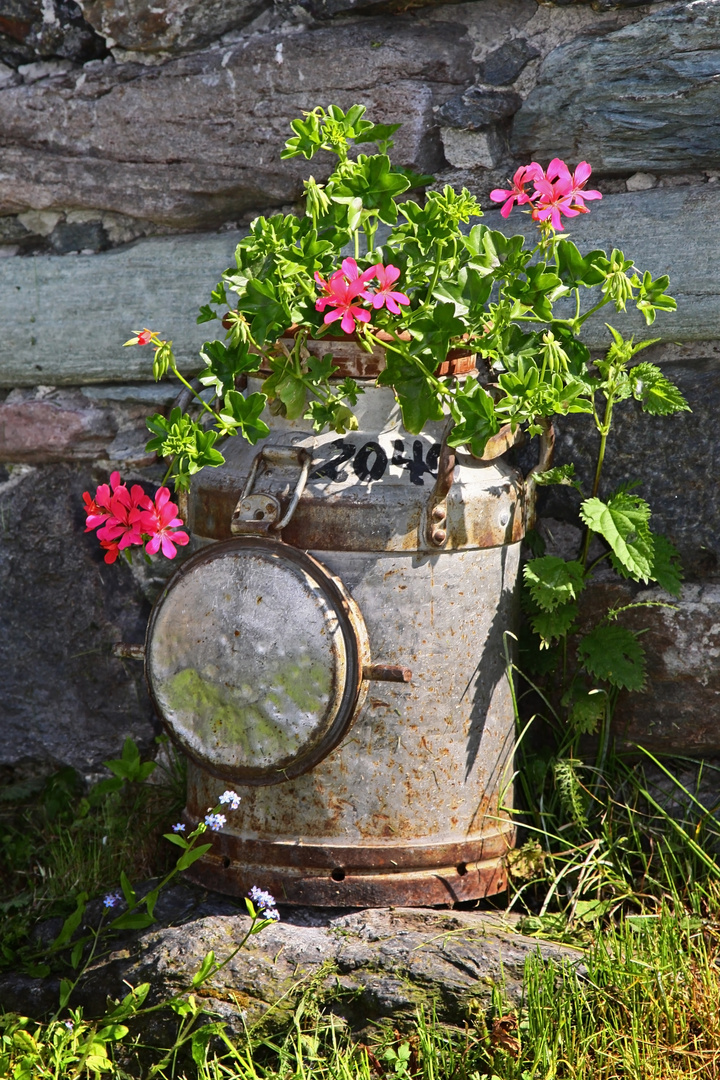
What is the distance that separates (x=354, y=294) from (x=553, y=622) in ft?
2.44

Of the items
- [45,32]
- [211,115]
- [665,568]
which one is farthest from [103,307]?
[665,568]

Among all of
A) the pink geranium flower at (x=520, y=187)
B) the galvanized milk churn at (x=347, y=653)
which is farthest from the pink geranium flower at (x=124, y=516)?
the pink geranium flower at (x=520, y=187)

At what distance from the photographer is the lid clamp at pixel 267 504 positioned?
1.66 metres

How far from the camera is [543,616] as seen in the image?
1.90 meters

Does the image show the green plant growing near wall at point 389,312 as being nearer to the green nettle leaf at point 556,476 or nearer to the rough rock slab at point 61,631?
the green nettle leaf at point 556,476

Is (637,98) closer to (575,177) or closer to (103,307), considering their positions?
(575,177)

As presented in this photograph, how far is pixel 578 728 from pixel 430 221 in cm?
99

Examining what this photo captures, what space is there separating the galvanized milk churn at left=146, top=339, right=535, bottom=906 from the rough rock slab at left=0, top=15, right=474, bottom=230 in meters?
0.62

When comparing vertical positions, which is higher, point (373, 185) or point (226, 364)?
point (373, 185)

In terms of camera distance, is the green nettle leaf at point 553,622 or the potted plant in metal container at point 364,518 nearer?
the potted plant in metal container at point 364,518

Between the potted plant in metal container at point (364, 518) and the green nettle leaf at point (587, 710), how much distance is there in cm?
22

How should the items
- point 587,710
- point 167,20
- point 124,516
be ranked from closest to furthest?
point 124,516 → point 587,710 → point 167,20

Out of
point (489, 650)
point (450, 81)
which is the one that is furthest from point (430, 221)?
point (489, 650)

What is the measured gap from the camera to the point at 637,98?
74.3 inches
